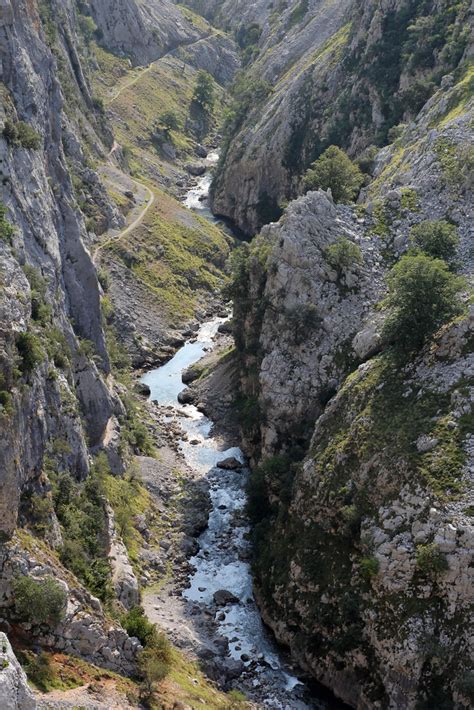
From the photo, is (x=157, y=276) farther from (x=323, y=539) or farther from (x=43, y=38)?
(x=323, y=539)

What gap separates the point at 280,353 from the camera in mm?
69000

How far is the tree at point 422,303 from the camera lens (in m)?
57.0

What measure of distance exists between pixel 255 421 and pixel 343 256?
17218 mm

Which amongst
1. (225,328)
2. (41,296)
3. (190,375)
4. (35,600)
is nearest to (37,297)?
(41,296)

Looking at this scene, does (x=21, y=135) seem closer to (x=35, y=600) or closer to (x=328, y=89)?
(x=35, y=600)

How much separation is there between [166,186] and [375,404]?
95.1 m

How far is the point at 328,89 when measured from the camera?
118 meters

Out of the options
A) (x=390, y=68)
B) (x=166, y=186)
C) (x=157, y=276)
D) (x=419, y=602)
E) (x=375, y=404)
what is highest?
(x=390, y=68)

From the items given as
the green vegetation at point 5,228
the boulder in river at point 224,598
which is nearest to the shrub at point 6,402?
the green vegetation at point 5,228

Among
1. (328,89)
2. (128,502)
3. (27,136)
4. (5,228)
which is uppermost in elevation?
(328,89)

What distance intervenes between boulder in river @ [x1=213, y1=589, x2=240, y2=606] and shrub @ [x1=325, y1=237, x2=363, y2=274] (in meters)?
29.5

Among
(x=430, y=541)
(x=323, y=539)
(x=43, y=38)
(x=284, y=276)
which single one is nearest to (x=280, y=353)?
(x=284, y=276)

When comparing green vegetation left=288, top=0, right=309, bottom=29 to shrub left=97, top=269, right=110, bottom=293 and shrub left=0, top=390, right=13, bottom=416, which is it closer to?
shrub left=97, top=269, right=110, bottom=293

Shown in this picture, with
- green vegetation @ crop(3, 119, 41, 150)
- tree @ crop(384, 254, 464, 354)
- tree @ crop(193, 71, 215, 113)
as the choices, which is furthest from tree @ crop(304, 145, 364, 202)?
tree @ crop(193, 71, 215, 113)
